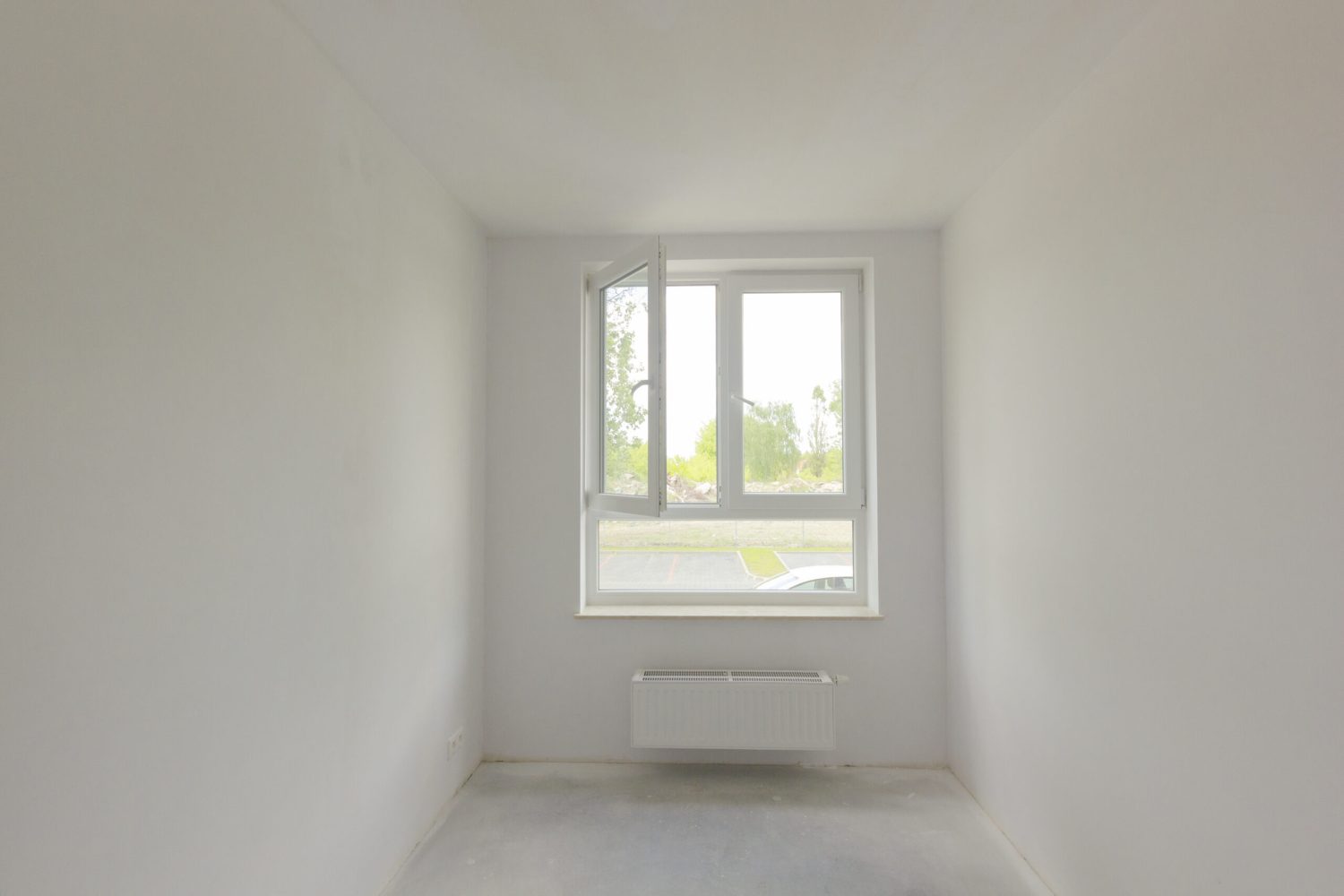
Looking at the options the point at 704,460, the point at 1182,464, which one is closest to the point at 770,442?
the point at 704,460

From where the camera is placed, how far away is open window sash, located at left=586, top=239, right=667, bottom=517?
8.65 feet

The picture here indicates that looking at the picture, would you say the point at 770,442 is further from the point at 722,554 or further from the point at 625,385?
the point at 625,385

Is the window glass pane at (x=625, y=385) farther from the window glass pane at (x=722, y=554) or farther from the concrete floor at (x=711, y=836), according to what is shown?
the concrete floor at (x=711, y=836)

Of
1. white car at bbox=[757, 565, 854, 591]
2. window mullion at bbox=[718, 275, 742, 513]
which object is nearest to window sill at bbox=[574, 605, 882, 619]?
white car at bbox=[757, 565, 854, 591]

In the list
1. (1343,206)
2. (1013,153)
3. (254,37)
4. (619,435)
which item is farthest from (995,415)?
(254,37)

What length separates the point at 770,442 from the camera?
325 centimetres

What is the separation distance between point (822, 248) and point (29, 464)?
2.87 meters

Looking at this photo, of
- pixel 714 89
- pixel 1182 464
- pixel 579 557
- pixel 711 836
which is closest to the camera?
pixel 1182 464

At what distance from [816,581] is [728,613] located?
504 millimetres

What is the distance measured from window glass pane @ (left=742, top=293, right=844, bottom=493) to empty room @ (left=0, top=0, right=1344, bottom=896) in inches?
1.0

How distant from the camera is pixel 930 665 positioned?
300 cm

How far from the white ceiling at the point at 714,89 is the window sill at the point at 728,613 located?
1827mm

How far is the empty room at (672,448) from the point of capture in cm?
115

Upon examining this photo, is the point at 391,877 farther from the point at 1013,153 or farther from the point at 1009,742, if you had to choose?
the point at 1013,153
